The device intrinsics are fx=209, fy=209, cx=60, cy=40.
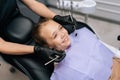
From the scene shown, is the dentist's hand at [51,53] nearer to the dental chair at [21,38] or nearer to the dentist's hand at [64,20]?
the dental chair at [21,38]

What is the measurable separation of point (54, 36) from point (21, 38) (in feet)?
0.76

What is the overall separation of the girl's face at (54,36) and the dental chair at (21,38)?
0.12m

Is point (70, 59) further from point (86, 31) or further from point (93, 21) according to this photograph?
point (93, 21)

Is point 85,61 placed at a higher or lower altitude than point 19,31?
lower

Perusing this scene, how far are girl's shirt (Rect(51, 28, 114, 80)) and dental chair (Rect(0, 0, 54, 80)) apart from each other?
0.32 feet

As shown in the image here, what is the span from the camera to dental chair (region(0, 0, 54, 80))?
1.36 metres

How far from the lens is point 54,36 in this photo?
137 centimetres

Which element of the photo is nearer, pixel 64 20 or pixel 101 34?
pixel 64 20

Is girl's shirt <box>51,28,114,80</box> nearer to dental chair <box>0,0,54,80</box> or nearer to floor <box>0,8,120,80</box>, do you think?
dental chair <box>0,0,54,80</box>

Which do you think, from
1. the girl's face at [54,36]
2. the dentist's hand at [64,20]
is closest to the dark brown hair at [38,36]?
the girl's face at [54,36]

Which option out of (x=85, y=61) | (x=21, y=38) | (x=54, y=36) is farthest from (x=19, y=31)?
(x=85, y=61)

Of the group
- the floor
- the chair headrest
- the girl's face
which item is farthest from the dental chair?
the floor

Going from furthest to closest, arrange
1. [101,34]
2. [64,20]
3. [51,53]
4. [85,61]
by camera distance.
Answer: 1. [101,34]
2. [64,20]
3. [85,61]
4. [51,53]

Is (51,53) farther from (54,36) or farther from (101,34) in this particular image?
(101,34)
